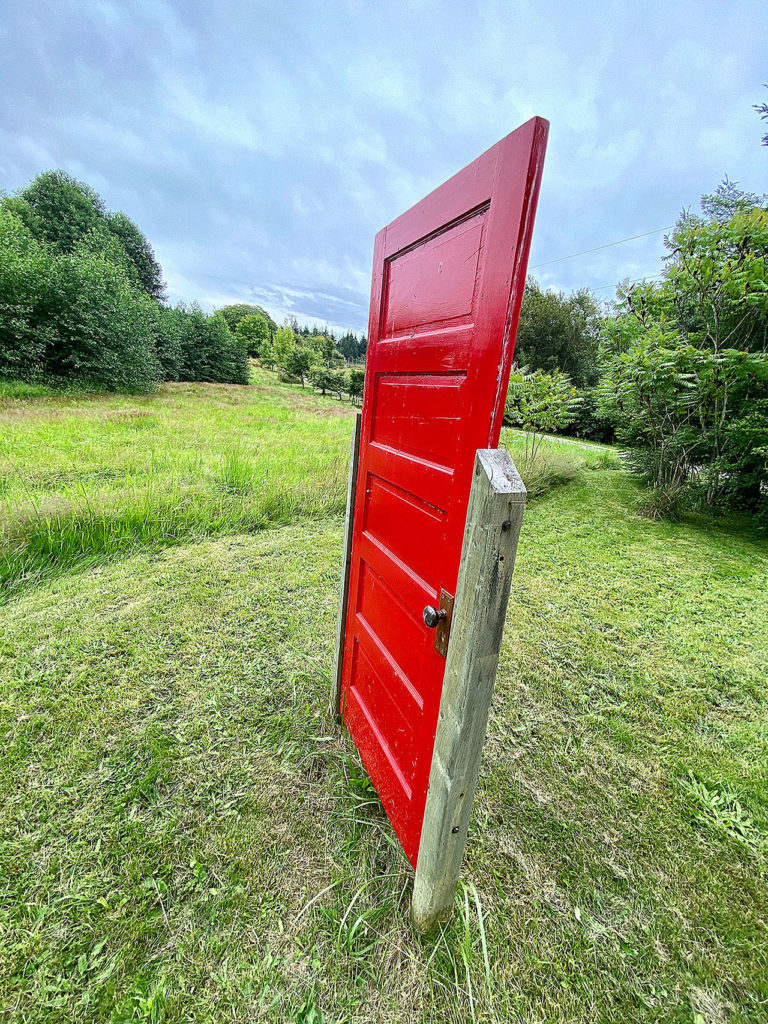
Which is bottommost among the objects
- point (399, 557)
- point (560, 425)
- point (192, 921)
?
point (192, 921)

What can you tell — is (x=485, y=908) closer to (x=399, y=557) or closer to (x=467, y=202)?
(x=399, y=557)

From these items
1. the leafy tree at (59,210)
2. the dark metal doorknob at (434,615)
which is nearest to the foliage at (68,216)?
the leafy tree at (59,210)

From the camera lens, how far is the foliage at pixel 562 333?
21688 mm

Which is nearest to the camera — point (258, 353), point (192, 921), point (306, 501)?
point (192, 921)

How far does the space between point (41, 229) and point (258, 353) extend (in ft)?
66.9

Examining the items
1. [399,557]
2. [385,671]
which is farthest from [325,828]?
[399,557]

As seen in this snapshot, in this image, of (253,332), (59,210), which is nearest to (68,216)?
(59,210)

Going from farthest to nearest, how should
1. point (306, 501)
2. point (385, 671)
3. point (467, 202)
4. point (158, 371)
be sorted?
point (158, 371), point (306, 501), point (385, 671), point (467, 202)

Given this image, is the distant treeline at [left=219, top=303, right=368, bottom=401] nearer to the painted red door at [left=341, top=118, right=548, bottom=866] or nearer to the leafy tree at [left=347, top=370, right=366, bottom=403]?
the leafy tree at [left=347, top=370, right=366, bottom=403]

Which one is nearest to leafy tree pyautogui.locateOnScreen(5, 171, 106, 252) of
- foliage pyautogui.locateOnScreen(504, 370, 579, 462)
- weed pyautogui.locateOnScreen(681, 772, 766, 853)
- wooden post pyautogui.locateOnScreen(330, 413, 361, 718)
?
foliage pyautogui.locateOnScreen(504, 370, 579, 462)

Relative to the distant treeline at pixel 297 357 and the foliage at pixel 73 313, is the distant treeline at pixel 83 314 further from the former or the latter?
the distant treeline at pixel 297 357

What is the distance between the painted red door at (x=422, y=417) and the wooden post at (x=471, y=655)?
0.28 ft

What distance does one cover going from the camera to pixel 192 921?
130cm

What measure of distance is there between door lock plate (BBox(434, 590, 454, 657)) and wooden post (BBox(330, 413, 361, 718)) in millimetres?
777
